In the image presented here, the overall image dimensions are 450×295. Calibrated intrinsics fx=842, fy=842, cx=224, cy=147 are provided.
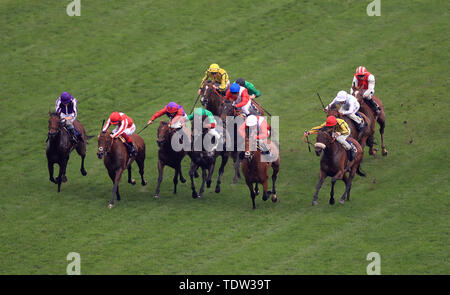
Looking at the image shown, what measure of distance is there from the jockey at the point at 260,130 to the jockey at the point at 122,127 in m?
3.34

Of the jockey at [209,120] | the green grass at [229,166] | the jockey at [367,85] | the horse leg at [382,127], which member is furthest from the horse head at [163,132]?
the horse leg at [382,127]

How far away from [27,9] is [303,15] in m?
13.4

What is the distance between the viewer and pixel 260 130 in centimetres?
2370

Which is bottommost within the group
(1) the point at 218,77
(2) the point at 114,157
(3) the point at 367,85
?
(2) the point at 114,157

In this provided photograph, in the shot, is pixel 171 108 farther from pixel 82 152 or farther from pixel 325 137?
pixel 325 137

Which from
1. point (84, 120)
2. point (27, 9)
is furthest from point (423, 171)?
point (27, 9)

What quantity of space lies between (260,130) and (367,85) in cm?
586

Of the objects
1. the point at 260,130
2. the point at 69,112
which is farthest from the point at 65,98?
the point at 260,130

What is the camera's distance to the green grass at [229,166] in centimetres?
2127

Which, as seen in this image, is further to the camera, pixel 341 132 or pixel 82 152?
pixel 82 152

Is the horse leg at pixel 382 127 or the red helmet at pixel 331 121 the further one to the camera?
the horse leg at pixel 382 127

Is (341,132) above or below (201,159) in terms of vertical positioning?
above

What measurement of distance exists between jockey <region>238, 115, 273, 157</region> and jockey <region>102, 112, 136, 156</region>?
3.34m

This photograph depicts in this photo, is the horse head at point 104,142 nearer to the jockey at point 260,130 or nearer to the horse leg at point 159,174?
the horse leg at point 159,174
